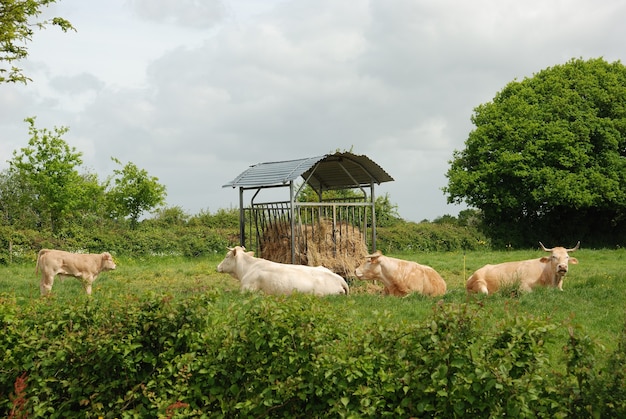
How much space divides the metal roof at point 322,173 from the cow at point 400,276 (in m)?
3.10

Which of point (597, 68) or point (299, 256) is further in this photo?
point (597, 68)

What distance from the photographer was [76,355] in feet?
22.4

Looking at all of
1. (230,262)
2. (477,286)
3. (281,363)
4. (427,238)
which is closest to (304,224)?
(230,262)

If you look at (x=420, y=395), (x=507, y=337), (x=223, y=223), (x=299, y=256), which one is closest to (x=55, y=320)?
(x=420, y=395)

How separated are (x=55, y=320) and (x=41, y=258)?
8.15 m

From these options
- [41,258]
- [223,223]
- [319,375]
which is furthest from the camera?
[223,223]

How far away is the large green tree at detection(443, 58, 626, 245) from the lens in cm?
3512

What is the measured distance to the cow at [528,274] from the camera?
42.9 ft

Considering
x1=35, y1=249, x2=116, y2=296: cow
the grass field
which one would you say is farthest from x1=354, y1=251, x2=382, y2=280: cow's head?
x1=35, y1=249, x2=116, y2=296: cow

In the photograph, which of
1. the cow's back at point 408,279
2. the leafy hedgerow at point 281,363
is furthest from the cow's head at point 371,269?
the leafy hedgerow at point 281,363

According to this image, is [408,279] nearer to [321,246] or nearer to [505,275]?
[505,275]

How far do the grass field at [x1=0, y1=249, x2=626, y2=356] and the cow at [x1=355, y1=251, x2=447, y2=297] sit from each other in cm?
46

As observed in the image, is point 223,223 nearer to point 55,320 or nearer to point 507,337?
point 55,320

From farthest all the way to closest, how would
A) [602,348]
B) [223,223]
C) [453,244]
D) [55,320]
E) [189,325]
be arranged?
[223,223], [453,244], [55,320], [189,325], [602,348]
